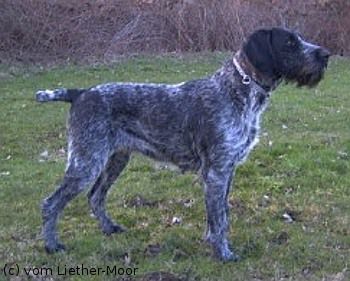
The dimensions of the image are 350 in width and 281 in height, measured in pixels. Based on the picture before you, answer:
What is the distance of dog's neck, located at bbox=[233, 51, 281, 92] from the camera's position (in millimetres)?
6738

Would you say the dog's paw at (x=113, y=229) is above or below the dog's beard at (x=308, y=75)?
below

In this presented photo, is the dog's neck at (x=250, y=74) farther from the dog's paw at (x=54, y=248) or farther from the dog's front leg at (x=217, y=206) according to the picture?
the dog's paw at (x=54, y=248)

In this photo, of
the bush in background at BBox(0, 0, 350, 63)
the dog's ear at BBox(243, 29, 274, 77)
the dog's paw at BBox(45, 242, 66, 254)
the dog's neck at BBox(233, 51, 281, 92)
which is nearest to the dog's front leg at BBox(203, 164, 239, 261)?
the dog's neck at BBox(233, 51, 281, 92)

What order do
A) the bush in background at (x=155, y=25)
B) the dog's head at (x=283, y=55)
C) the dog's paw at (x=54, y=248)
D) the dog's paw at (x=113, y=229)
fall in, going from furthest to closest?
the bush in background at (x=155, y=25), the dog's paw at (x=113, y=229), the dog's paw at (x=54, y=248), the dog's head at (x=283, y=55)

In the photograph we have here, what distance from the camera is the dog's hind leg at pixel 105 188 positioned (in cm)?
749

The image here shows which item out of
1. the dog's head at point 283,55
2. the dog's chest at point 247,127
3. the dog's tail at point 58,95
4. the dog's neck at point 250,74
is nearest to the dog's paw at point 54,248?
the dog's tail at point 58,95

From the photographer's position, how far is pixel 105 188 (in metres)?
7.57

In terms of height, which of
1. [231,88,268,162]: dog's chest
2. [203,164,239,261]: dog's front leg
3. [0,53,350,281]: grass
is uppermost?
[231,88,268,162]: dog's chest

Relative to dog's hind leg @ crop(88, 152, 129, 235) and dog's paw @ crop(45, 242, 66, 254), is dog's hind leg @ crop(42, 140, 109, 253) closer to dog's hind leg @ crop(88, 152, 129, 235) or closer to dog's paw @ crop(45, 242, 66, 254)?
dog's paw @ crop(45, 242, 66, 254)

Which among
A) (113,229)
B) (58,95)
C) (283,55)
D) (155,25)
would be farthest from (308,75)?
(155,25)

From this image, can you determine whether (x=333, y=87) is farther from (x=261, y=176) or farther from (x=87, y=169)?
(x=87, y=169)

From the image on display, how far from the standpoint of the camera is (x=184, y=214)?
7922 millimetres

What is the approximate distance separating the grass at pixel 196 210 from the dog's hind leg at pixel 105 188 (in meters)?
0.14

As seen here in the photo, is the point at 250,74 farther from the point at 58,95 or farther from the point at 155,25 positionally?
the point at 155,25
